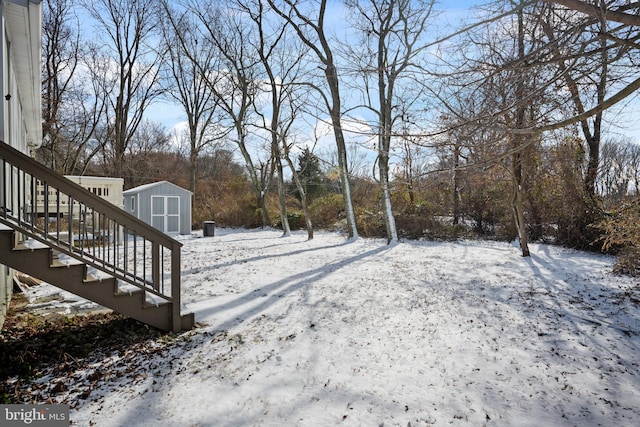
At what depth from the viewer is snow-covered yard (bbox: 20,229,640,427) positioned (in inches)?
89.6

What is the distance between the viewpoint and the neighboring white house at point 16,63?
3257mm

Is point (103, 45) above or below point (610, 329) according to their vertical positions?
above

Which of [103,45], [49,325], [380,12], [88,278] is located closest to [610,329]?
[88,278]

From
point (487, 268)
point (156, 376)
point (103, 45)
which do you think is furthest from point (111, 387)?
point (103, 45)

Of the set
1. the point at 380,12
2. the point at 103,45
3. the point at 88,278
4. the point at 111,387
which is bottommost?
the point at 111,387

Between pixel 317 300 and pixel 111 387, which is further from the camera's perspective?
pixel 317 300

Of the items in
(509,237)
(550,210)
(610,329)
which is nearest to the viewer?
(610,329)

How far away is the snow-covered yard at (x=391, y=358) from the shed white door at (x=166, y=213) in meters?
8.42

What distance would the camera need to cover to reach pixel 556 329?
3.60 meters

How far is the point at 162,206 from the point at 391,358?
1253 centimetres

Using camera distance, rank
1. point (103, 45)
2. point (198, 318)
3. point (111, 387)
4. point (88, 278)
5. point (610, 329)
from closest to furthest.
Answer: point (111, 387) < point (88, 278) < point (610, 329) < point (198, 318) < point (103, 45)

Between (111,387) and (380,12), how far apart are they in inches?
424

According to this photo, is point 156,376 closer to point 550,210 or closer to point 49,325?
point 49,325

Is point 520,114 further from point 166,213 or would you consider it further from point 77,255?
point 166,213
